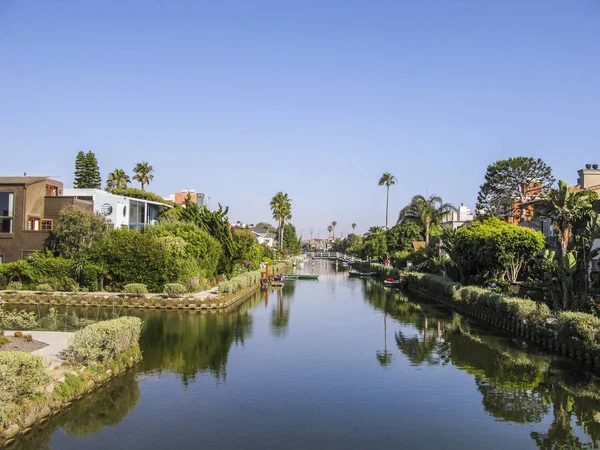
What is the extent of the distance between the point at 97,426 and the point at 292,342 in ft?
54.6

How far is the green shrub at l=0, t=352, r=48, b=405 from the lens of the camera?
1471cm

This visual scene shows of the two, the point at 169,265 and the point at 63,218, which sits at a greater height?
the point at 63,218

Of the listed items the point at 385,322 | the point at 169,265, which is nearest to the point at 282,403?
the point at 385,322

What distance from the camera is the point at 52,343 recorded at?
23.9 meters

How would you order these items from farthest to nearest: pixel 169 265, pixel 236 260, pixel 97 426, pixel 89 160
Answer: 1. pixel 89 160
2. pixel 236 260
3. pixel 169 265
4. pixel 97 426

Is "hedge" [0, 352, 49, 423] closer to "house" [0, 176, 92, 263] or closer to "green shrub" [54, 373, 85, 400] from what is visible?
"green shrub" [54, 373, 85, 400]

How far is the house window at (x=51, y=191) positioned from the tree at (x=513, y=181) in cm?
5912

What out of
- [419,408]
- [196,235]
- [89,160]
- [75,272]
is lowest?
[419,408]

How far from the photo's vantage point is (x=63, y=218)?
47.5 metres

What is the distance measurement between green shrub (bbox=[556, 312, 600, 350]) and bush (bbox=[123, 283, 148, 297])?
97.9 ft

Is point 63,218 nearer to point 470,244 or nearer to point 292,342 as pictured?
point 292,342

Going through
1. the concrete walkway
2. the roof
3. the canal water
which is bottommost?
the canal water

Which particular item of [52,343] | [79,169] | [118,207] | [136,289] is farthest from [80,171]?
[52,343]

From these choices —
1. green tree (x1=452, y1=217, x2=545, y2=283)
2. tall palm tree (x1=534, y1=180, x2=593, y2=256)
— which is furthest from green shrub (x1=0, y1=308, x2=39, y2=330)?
green tree (x1=452, y1=217, x2=545, y2=283)
